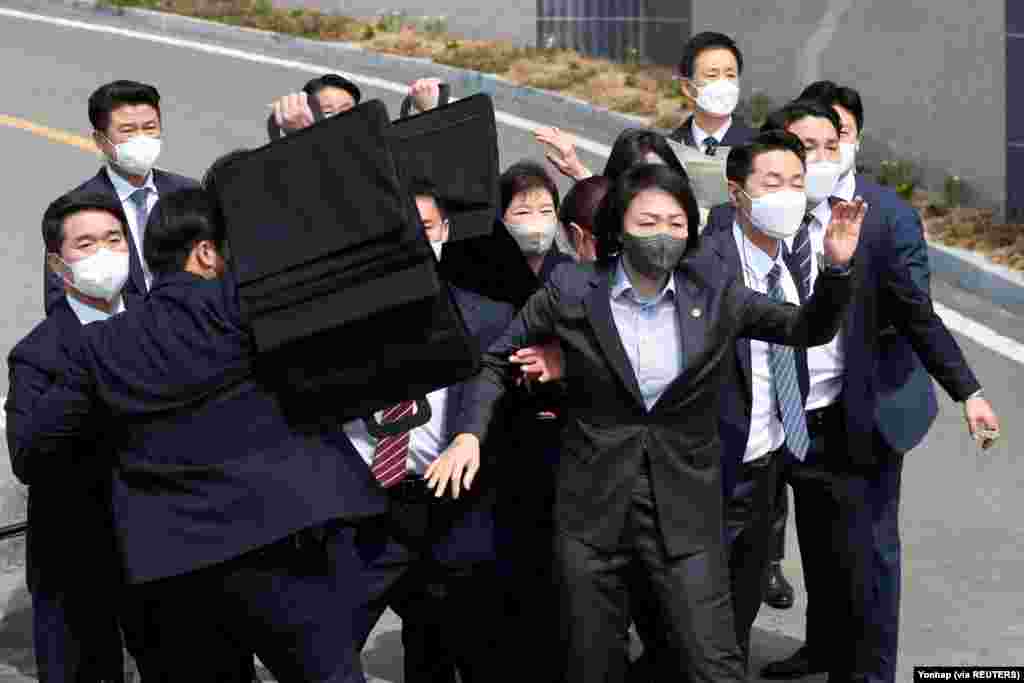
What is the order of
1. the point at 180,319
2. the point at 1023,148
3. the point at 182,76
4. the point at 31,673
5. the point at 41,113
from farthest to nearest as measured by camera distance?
1. the point at 182,76
2. the point at 41,113
3. the point at 1023,148
4. the point at 31,673
5. the point at 180,319

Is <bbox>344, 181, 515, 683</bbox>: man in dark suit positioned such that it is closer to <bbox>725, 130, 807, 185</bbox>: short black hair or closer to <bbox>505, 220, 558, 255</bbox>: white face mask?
<bbox>505, 220, 558, 255</bbox>: white face mask

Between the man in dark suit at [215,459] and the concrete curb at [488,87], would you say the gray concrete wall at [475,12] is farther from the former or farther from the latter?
the man in dark suit at [215,459]

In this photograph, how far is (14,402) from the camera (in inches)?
229

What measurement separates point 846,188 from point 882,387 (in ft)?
2.06

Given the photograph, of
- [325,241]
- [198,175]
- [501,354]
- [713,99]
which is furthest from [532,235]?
[198,175]

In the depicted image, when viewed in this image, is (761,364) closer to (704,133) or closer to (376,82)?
(704,133)

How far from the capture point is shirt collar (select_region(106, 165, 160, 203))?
7.36 m

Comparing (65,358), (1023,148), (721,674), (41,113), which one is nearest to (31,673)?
(65,358)

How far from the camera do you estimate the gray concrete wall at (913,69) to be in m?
12.3

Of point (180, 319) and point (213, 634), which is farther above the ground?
point (180, 319)

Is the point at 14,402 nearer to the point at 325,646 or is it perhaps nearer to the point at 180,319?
the point at 180,319

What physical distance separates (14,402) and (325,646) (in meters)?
1.13

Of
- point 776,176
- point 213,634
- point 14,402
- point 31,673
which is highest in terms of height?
point 776,176

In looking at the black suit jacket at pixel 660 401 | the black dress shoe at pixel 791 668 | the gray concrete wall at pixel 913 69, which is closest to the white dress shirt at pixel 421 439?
the black suit jacket at pixel 660 401
